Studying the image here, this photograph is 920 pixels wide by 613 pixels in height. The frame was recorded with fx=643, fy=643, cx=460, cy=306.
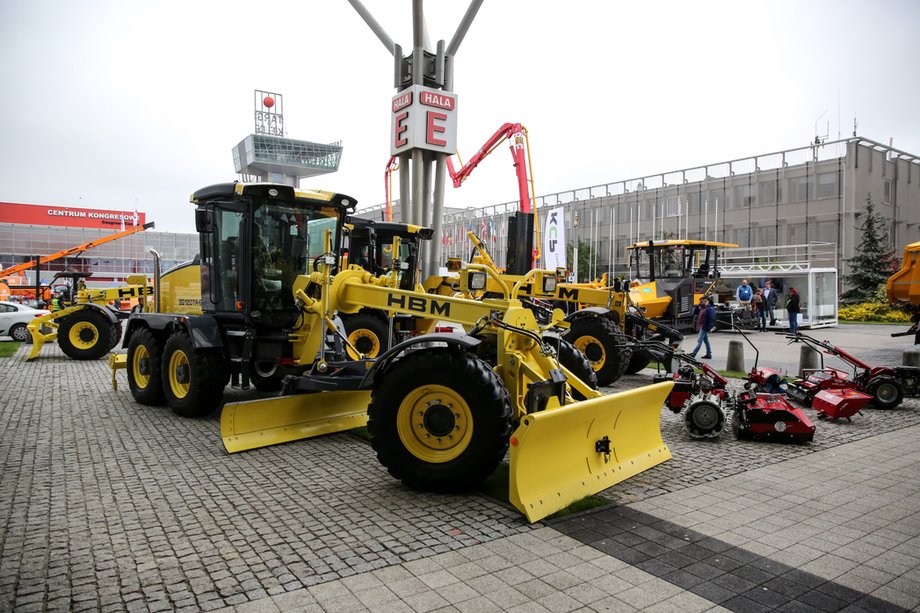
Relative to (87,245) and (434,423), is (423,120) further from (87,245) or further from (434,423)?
(87,245)

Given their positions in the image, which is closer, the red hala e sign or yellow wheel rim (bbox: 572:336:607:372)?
yellow wheel rim (bbox: 572:336:607:372)

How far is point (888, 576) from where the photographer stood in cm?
391

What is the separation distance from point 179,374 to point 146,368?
3.40ft

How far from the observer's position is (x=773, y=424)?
23.5 ft

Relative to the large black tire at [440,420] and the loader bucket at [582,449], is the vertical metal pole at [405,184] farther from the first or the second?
the large black tire at [440,420]

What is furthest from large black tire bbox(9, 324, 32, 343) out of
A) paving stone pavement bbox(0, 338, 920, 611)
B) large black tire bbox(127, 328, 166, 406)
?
paving stone pavement bbox(0, 338, 920, 611)

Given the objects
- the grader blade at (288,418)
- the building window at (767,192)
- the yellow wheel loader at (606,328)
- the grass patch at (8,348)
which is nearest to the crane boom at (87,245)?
the grass patch at (8,348)

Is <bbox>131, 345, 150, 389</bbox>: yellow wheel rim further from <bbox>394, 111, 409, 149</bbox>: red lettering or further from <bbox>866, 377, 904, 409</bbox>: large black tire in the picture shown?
<bbox>866, 377, 904, 409</bbox>: large black tire

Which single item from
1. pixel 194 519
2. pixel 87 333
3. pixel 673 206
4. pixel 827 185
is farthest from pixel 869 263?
pixel 194 519

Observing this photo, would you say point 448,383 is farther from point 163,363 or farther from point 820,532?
point 163,363

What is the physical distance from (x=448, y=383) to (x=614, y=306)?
7836 millimetres

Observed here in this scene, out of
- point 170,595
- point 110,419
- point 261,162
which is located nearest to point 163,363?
point 110,419

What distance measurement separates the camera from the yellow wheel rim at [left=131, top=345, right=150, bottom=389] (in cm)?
957

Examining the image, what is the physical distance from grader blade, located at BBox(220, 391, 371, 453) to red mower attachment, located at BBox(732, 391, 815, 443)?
4440 millimetres
